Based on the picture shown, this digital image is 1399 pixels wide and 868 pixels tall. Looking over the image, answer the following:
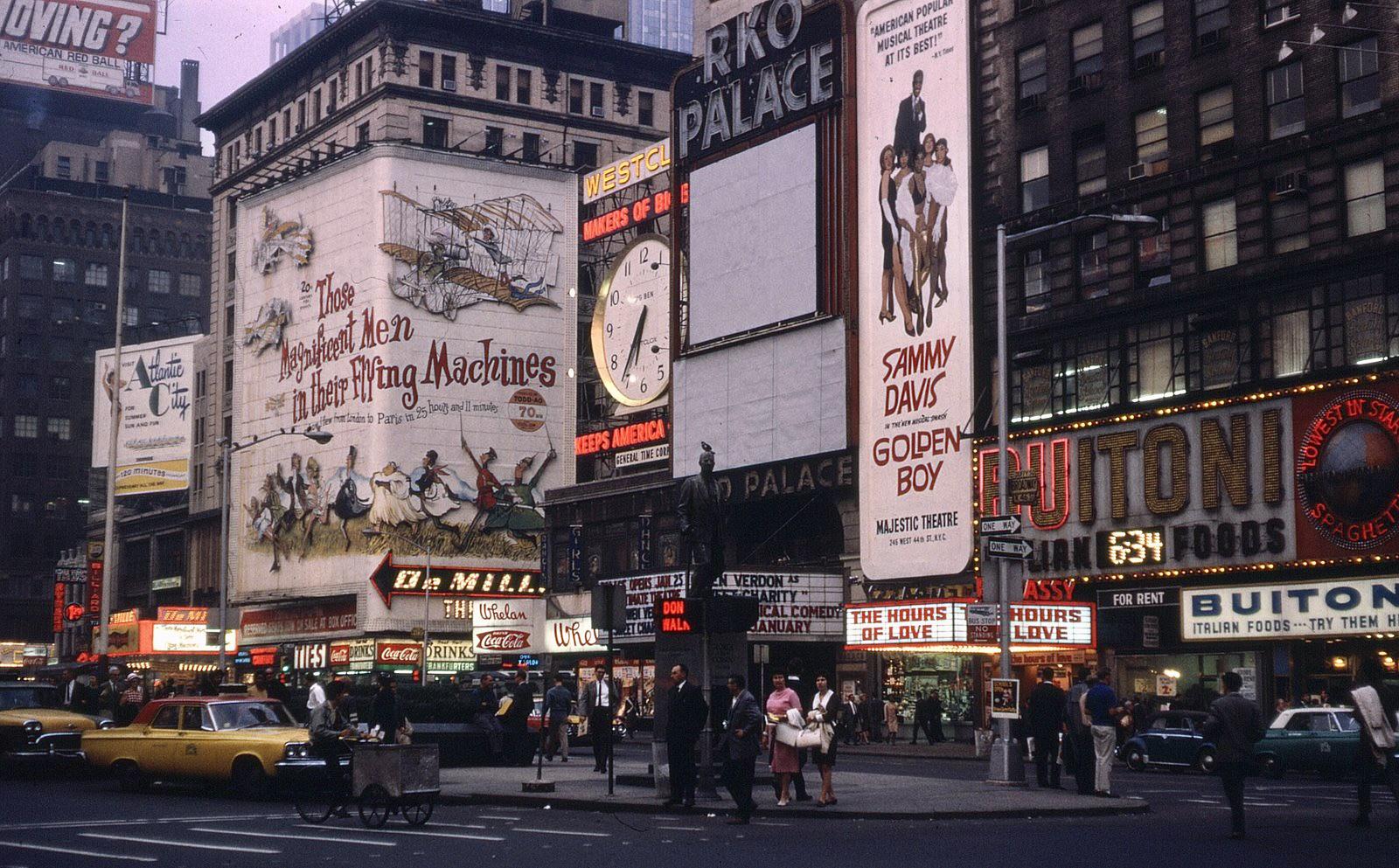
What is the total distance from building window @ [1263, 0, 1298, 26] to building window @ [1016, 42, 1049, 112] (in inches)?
344

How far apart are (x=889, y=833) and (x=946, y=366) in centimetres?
3916

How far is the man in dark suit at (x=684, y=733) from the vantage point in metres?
25.9

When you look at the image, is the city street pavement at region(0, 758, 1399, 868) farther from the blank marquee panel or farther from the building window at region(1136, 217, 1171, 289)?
the blank marquee panel

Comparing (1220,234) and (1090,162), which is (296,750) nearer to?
(1220,234)

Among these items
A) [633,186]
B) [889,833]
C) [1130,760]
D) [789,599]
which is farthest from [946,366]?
[889,833]

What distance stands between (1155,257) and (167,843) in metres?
41.1

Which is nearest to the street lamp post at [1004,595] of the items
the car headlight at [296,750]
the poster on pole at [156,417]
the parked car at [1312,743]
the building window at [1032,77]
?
the parked car at [1312,743]

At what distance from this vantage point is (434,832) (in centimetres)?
2336

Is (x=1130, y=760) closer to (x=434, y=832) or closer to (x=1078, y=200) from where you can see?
(x=1078, y=200)

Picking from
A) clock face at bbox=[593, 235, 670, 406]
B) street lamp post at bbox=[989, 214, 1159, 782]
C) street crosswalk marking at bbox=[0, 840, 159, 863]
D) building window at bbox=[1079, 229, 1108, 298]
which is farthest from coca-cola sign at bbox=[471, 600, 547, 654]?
street crosswalk marking at bbox=[0, 840, 159, 863]

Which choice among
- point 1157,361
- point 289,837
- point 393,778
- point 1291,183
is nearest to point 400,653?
point 1157,361

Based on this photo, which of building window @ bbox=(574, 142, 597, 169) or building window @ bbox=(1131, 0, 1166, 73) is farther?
building window @ bbox=(574, 142, 597, 169)

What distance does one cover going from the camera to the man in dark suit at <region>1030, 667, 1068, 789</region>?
32094 mm

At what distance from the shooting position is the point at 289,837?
22.6 metres
